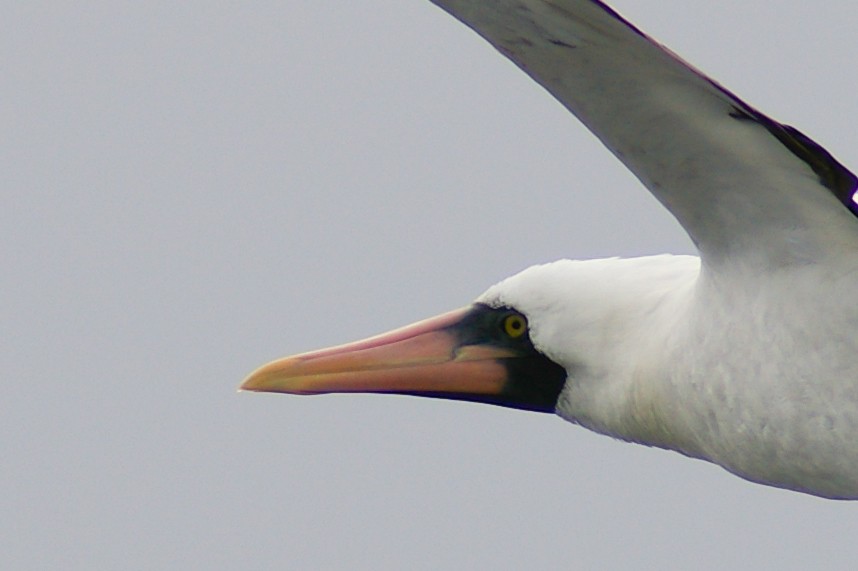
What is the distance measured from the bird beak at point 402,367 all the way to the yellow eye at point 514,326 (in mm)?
98

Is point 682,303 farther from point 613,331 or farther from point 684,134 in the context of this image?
point 684,134

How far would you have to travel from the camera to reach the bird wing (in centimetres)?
655

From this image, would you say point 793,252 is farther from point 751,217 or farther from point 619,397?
point 619,397

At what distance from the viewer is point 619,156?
7.22 m

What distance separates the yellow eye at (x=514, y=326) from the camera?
8.93 meters

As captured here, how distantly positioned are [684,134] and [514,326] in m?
2.21

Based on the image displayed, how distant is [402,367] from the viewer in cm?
922

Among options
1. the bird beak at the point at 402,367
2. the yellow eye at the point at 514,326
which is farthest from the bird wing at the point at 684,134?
the bird beak at the point at 402,367

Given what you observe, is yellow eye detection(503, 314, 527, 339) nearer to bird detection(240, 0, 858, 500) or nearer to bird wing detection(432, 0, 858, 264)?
bird detection(240, 0, 858, 500)

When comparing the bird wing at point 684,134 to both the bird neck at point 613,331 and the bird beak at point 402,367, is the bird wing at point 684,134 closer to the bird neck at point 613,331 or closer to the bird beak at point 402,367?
the bird neck at point 613,331

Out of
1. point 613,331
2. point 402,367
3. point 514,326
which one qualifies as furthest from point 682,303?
point 402,367

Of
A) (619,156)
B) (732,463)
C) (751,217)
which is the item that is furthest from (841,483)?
(619,156)

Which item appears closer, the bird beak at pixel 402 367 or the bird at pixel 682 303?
the bird at pixel 682 303

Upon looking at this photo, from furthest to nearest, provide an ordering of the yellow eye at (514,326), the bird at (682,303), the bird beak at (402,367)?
the bird beak at (402,367) < the yellow eye at (514,326) < the bird at (682,303)
